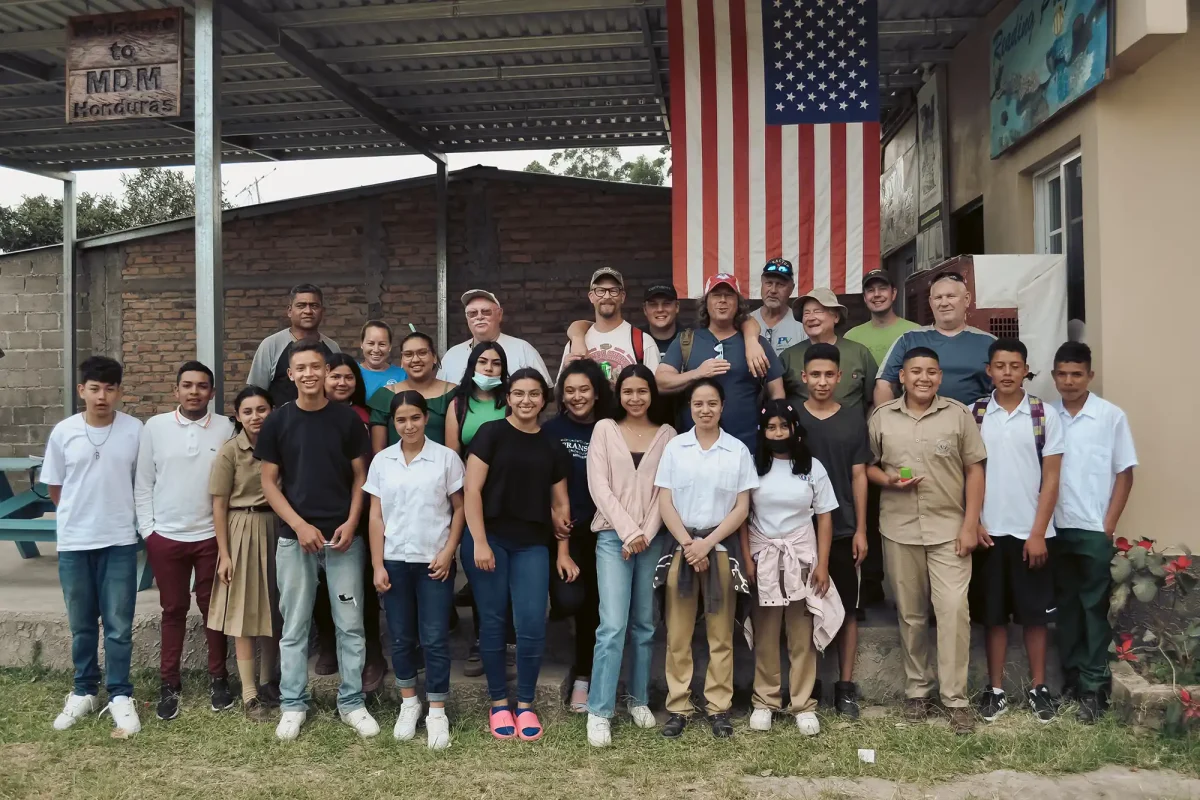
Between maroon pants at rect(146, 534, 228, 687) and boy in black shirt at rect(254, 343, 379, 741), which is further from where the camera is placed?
maroon pants at rect(146, 534, 228, 687)

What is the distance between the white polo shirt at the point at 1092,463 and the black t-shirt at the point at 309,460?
11.2 ft

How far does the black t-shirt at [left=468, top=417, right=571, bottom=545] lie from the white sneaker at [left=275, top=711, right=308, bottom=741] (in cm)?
126

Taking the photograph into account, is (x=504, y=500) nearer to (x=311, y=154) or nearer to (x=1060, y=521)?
(x=1060, y=521)

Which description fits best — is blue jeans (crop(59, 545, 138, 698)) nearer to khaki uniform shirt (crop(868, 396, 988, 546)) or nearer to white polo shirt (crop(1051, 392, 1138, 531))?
khaki uniform shirt (crop(868, 396, 988, 546))

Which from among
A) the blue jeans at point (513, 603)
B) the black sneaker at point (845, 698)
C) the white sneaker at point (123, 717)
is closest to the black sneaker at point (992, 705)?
the black sneaker at point (845, 698)

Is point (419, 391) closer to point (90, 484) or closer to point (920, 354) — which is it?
point (90, 484)

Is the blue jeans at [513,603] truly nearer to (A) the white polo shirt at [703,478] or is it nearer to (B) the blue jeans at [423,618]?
(B) the blue jeans at [423,618]

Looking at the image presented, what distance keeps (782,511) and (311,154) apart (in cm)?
747

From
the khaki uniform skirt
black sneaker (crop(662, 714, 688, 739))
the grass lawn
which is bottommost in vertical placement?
the grass lawn

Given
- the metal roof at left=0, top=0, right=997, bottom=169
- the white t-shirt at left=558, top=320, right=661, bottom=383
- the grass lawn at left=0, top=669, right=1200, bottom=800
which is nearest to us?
the grass lawn at left=0, top=669, right=1200, bottom=800

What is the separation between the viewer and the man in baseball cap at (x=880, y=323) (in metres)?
4.89

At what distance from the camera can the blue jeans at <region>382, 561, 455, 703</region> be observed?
400 centimetres

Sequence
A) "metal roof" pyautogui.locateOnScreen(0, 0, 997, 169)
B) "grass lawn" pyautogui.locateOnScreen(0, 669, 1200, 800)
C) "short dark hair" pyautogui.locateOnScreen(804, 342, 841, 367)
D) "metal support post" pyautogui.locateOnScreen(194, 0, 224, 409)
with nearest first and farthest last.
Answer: "grass lawn" pyautogui.locateOnScreen(0, 669, 1200, 800)
"short dark hair" pyautogui.locateOnScreen(804, 342, 841, 367)
"metal support post" pyautogui.locateOnScreen(194, 0, 224, 409)
"metal roof" pyautogui.locateOnScreen(0, 0, 997, 169)

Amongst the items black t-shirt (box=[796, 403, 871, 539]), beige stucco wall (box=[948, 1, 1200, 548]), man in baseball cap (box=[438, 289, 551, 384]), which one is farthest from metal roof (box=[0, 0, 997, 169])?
black t-shirt (box=[796, 403, 871, 539])
